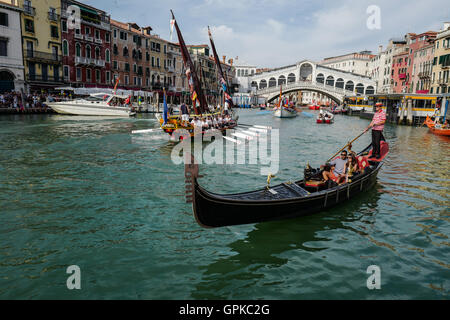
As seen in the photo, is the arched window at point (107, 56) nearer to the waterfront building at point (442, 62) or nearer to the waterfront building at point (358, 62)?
the waterfront building at point (442, 62)

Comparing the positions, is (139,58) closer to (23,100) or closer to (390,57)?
(23,100)

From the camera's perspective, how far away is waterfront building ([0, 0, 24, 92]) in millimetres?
25781

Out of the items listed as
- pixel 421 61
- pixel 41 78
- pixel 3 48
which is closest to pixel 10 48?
pixel 3 48

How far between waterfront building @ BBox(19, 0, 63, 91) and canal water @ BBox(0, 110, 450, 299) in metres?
22.0

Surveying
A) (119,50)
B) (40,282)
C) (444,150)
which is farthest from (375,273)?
(119,50)

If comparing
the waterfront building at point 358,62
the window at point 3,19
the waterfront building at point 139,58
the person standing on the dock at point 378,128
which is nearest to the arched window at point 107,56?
the waterfront building at point 139,58

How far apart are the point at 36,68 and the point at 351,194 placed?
99.1 ft

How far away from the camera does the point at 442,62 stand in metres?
34.7

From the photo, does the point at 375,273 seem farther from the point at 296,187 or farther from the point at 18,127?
the point at 18,127

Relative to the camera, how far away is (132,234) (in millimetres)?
5988

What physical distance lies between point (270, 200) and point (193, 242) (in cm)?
159

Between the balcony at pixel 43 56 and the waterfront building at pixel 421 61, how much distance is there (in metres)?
41.2

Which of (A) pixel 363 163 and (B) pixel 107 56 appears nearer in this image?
(A) pixel 363 163

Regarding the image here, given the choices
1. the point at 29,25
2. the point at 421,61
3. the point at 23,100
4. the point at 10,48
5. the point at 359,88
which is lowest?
the point at 23,100
